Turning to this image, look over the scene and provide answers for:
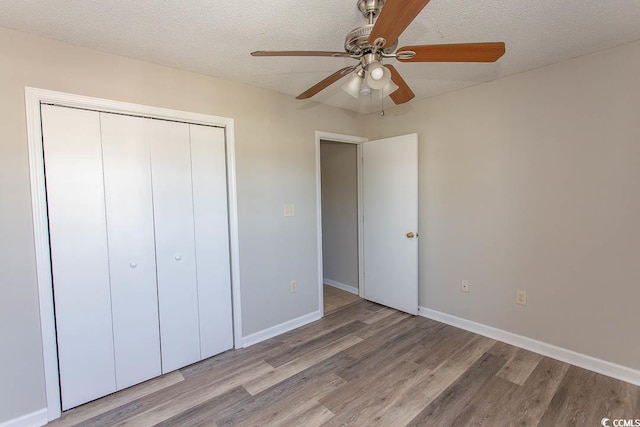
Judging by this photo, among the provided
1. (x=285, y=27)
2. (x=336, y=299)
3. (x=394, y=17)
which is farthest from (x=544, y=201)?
(x=336, y=299)

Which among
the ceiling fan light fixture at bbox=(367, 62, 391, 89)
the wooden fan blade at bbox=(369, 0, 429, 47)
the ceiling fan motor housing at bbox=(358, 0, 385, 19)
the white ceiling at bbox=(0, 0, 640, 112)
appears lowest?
the ceiling fan light fixture at bbox=(367, 62, 391, 89)

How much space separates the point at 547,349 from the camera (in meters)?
2.44

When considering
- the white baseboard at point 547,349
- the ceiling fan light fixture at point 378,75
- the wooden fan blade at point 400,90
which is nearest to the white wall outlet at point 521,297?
the white baseboard at point 547,349

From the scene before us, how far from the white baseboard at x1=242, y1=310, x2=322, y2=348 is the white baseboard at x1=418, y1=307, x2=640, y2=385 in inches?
51.0

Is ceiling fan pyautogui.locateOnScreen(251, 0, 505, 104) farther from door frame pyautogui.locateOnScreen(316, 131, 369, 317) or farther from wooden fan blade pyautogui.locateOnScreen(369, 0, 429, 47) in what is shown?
door frame pyautogui.locateOnScreen(316, 131, 369, 317)

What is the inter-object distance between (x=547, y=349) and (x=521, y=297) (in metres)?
0.43

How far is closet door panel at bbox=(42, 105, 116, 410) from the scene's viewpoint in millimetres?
1879

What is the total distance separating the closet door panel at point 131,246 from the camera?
207 centimetres

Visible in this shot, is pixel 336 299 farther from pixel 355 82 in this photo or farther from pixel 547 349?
pixel 355 82

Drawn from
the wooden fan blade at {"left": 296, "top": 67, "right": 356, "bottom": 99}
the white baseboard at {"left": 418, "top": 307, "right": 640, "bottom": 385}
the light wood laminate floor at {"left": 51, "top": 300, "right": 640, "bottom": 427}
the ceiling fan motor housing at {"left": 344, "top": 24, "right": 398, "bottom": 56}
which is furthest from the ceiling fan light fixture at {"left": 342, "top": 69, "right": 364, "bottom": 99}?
the white baseboard at {"left": 418, "top": 307, "right": 640, "bottom": 385}

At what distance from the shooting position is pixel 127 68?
6.86ft

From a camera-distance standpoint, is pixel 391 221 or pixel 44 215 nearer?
pixel 44 215

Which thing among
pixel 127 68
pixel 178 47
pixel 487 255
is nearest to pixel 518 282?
pixel 487 255

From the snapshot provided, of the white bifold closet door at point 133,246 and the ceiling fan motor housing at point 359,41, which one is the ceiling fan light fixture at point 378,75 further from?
the white bifold closet door at point 133,246
